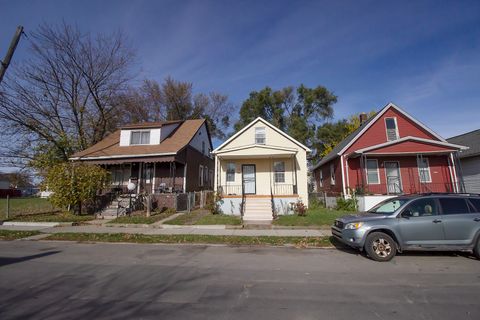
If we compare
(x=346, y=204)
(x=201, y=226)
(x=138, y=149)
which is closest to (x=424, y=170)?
(x=346, y=204)

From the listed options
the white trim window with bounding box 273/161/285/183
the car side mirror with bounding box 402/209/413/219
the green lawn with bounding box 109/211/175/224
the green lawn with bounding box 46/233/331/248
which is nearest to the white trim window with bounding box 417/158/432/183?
the white trim window with bounding box 273/161/285/183

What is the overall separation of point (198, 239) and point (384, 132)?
56.1ft

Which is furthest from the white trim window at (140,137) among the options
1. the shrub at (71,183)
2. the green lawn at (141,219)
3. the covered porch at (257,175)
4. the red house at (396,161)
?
the red house at (396,161)

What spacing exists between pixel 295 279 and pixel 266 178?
13.2 metres

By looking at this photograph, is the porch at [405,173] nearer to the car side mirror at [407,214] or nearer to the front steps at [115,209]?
the car side mirror at [407,214]

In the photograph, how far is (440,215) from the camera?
23.1 ft

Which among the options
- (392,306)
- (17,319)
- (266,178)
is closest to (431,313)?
(392,306)

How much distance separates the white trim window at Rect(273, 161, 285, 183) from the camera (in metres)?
18.4

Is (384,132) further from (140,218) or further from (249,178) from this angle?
(140,218)

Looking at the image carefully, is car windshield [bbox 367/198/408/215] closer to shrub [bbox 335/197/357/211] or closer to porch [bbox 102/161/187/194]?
shrub [bbox 335/197/357/211]

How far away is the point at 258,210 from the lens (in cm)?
1523

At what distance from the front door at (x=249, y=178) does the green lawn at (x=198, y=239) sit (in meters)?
8.63

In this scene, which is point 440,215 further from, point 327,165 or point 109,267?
point 327,165

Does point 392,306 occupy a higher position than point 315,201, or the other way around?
point 315,201
